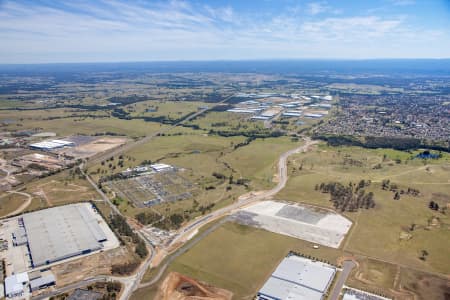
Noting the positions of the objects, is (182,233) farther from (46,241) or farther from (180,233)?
(46,241)

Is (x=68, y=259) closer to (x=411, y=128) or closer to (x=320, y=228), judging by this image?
(x=320, y=228)

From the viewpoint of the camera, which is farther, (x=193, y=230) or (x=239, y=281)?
(x=193, y=230)

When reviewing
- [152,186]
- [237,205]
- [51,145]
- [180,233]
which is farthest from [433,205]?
[51,145]

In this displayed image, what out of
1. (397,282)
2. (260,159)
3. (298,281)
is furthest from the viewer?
(260,159)

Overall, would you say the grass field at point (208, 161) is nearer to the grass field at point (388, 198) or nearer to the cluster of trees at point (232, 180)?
the cluster of trees at point (232, 180)

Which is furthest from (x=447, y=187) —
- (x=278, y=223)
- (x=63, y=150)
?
(x=63, y=150)

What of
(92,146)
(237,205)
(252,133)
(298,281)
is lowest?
(92,146)
